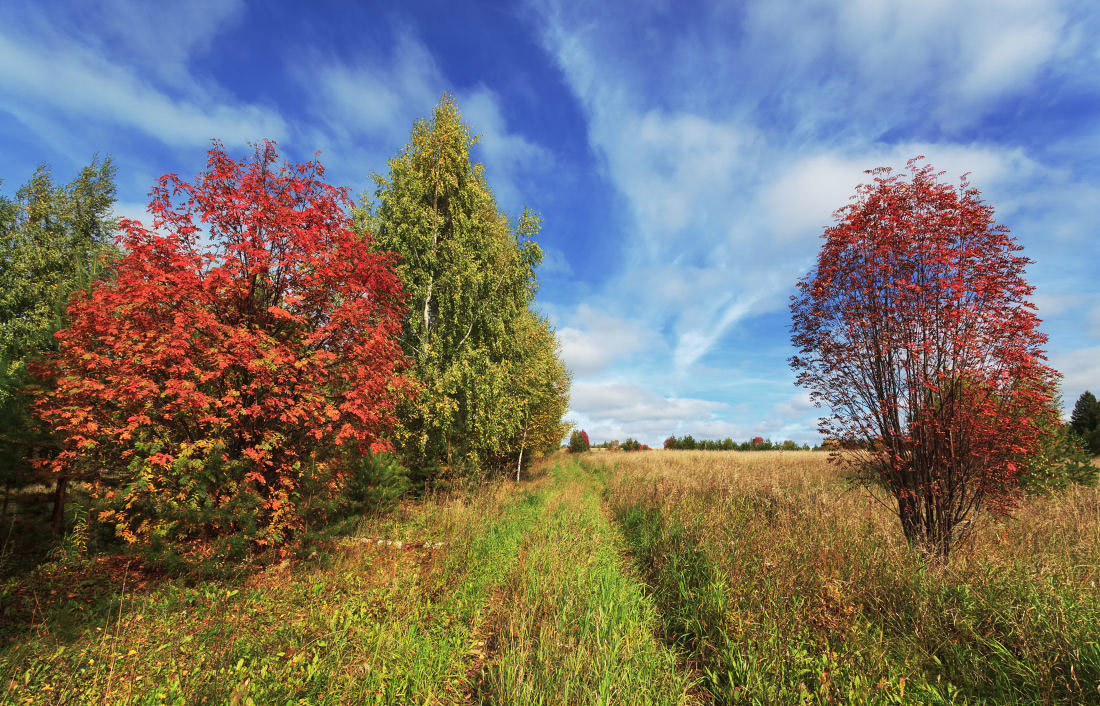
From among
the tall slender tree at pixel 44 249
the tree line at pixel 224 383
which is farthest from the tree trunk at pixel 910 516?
the tall slender tree at pixel 44 249

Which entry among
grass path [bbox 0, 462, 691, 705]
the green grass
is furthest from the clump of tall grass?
the green grass

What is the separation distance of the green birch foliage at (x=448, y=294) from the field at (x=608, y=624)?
15.9ft

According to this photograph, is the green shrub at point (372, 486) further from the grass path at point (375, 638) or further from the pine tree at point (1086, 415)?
the pine tree at point (1086, 415)

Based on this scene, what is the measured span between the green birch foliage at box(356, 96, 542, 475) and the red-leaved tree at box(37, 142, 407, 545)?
4.22 metres

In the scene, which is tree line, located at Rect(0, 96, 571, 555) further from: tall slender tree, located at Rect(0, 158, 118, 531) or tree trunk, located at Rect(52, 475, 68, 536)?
tall slender tree, located at Rect(0, 158, 118, 531)

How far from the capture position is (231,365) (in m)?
6.02

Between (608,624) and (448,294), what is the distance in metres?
10.1

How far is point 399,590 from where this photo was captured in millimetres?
5590

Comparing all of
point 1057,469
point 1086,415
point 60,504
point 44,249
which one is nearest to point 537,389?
point 60,504

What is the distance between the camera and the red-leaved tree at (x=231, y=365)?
559 cm

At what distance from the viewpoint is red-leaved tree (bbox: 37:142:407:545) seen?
18.4 feet

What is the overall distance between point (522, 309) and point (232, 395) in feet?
33.9

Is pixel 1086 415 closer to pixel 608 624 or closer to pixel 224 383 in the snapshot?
pixel 608 624

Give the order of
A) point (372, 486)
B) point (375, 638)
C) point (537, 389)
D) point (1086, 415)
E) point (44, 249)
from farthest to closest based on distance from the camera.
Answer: point (1086, 415) → point (44, 249) → point (537, 389) → point (372, 486) → point (375, 638)
